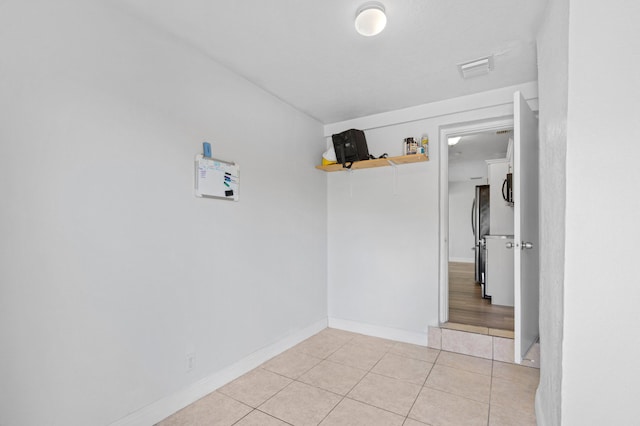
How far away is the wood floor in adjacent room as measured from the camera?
9.94ft

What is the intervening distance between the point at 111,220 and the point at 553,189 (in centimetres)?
223

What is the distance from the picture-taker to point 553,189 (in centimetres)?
146

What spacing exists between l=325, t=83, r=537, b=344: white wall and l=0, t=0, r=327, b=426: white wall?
1.26 meters

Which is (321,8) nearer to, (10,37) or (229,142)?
(229,142)

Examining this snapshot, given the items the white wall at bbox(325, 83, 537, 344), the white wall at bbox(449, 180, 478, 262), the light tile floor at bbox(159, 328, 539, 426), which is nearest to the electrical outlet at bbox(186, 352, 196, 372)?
the light tile floor at bbox(159, 328, 539, 426)

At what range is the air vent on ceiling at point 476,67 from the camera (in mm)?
2262

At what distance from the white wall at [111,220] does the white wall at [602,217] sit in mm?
2018

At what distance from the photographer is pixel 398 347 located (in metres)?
2.98

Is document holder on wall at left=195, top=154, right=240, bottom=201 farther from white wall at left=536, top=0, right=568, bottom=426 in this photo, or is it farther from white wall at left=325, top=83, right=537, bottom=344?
white wall at left=536, top=0, right=568, bottom=426

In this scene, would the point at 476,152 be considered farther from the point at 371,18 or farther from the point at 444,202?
the point at 371,18

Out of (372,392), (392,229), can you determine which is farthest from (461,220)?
(372,392)

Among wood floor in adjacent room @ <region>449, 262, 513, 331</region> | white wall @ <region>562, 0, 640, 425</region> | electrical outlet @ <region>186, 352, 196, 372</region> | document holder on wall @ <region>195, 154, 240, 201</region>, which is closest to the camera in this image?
white wall @ <region>562, 0, 640, 425</region>

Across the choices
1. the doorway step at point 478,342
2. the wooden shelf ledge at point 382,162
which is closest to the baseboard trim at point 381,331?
the doorway step at point 478,342

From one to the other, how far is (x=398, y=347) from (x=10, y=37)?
3.37 m
